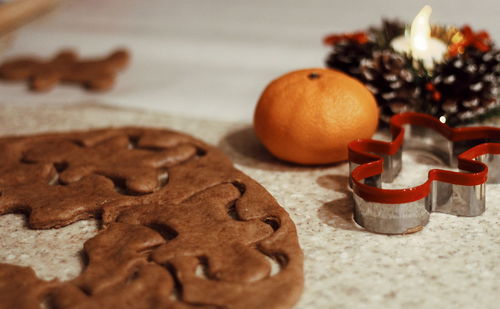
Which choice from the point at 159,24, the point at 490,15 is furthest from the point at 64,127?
the point at 490,15

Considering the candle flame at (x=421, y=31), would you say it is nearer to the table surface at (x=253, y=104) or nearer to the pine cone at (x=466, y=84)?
the pine cone at (x=466, y=84)

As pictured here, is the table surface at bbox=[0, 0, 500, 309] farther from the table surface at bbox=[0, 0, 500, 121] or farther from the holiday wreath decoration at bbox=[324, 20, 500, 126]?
the holiday wreath decoration at bbox=[324, 20, 500, 126]

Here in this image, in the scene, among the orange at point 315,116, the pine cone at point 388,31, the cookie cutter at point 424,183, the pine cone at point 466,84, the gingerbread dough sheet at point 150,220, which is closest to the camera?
the gingerbread dough sheet at point 150,220

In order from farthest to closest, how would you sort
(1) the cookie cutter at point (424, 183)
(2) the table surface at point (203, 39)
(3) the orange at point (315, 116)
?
1. (2) the table surface at point (203, 39)
2. (3) the orange at point (315, 116)
3. (1) the cookie cutter at point (424, 183)

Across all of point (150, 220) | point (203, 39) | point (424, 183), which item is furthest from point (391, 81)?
point (203, 39)

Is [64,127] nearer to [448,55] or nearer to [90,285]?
[90,285]

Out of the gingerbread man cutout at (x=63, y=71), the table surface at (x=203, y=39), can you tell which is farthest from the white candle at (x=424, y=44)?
the gingerbread man cutout at (x=63, y=71)
